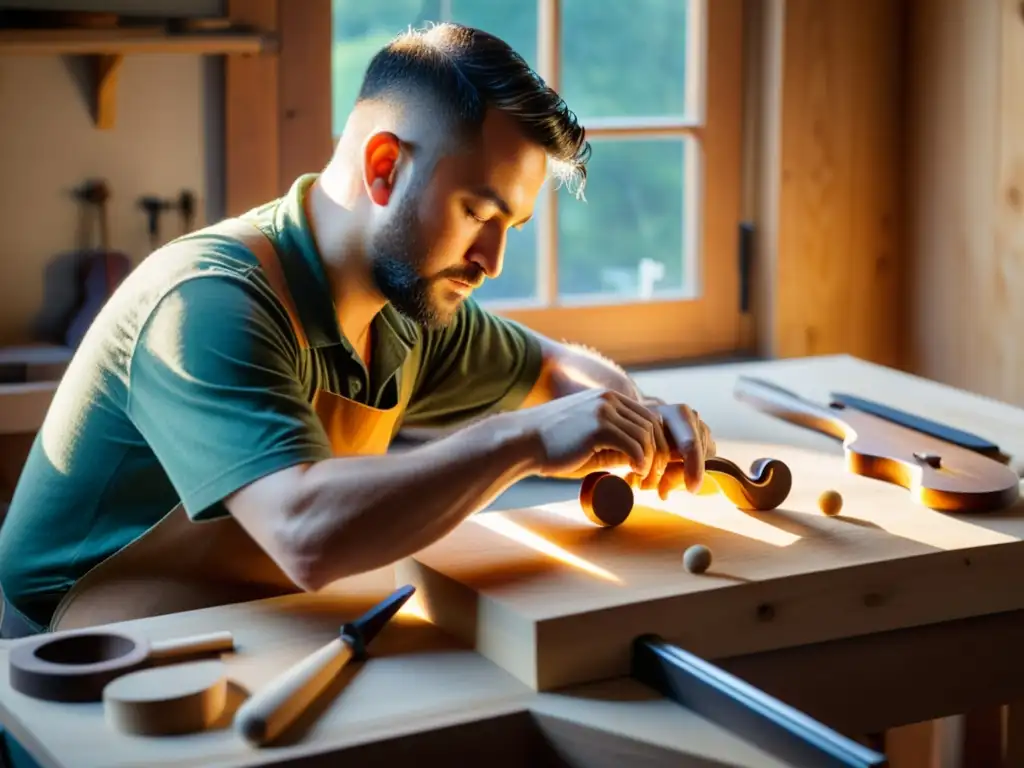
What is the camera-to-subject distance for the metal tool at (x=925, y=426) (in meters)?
1.90

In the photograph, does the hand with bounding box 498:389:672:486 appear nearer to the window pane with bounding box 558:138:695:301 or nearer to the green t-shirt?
the green t-shirt

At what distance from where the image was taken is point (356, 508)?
1360 millimetres

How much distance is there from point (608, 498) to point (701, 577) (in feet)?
0.56

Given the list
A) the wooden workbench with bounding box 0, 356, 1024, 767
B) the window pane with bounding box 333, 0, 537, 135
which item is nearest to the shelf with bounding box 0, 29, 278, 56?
the window pane with bounding box 333, 0, 537, 135

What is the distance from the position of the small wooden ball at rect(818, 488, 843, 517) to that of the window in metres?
1.30

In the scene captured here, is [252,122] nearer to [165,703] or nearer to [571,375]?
[571,375]

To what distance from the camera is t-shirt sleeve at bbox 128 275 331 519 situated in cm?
140

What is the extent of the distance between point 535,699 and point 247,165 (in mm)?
1457

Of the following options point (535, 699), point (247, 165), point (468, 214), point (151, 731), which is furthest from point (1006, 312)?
point (151, 731)

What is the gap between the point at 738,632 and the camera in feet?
4.62

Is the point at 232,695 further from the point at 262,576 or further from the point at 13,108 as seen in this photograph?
the point at 13,108

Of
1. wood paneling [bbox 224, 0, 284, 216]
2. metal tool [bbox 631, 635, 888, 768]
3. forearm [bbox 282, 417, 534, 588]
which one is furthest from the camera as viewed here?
wood paneling [bbox 224, 0, 284, 216]

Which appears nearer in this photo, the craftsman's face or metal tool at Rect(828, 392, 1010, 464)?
the craftsman's face

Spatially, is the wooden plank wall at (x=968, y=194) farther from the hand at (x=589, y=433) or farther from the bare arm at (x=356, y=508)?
the bare arm at (x=356, y=508)
